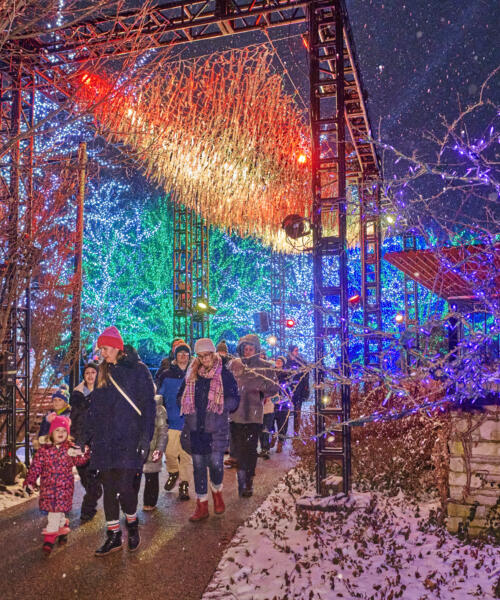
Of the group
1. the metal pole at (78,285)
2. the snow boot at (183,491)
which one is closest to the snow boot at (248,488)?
the snow boot at (183,491)

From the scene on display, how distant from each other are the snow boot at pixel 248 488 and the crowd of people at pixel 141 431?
1 centimetres

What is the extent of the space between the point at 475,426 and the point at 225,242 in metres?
34.5

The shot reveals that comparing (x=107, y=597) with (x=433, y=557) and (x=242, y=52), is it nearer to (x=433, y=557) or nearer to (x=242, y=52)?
(x=433, y=557)

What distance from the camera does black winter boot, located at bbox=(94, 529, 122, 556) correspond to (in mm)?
5570

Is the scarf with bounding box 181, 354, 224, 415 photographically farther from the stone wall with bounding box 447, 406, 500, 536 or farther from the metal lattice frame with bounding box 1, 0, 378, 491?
the stone wall with bounding box 447, 406, 500, 536

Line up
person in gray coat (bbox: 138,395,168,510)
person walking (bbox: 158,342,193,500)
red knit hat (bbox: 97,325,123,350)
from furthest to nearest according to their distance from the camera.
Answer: person walking (bbox: 158,342,193,500)
person in gray coat (bbox: 138,395,168,510)
red knit hat (bbox: 97,325,123,350)

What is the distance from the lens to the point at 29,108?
32.1 feet

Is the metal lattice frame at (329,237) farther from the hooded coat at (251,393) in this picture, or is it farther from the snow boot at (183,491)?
the snow boot at (183,491)

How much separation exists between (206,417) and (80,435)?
1.42m

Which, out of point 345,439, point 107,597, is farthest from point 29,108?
point 107,597

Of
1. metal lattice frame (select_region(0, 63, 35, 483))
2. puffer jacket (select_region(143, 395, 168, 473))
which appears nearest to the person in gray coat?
puffer jacket (select_region(143, 395, 168, 473))

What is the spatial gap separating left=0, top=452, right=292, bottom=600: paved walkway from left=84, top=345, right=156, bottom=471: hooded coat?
2.79ft

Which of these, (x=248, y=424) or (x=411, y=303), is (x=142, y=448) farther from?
(x=411, y=303)

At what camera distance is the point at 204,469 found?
697cm
